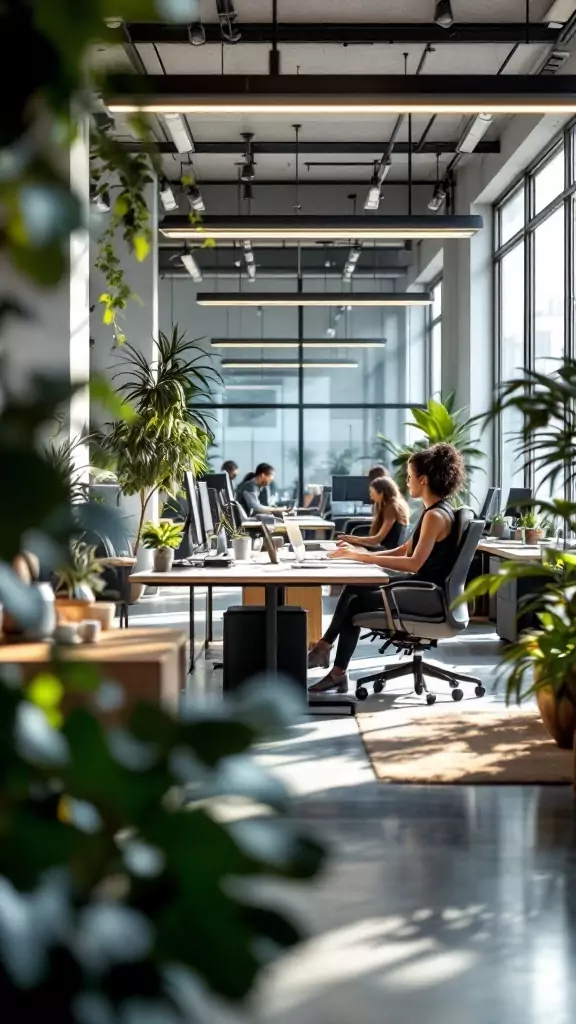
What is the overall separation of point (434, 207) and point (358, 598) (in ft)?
26.2

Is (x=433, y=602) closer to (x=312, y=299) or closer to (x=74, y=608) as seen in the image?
(x=74, y=608)

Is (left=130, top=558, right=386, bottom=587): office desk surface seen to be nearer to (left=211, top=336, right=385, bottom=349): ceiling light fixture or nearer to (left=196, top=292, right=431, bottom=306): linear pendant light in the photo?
(left=196, top=292, right=431, bottom=306): linear pendant light

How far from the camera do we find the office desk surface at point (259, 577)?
5.30m

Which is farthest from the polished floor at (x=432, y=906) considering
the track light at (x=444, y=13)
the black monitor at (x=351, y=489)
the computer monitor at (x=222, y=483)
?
the black monitor at (x=351, y=489)

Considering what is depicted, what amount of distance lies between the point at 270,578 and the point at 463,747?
112 cm

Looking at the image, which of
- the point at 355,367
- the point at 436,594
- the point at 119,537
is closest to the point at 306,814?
the point at 436,594

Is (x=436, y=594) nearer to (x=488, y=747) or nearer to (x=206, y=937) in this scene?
(x=488, y=747)

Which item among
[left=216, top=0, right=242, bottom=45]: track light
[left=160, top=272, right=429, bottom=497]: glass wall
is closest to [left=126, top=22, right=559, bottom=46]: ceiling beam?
[left=216, top=0, right=242, bottom=45]: track light

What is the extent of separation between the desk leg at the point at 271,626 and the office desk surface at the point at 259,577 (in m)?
0.12

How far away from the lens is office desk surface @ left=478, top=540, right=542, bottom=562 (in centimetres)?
745

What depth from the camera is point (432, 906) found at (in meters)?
3.13

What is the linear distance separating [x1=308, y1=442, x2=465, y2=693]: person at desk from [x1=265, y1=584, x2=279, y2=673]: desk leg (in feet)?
1.64

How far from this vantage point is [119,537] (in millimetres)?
598

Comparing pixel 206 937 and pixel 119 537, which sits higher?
pixel 119 537
